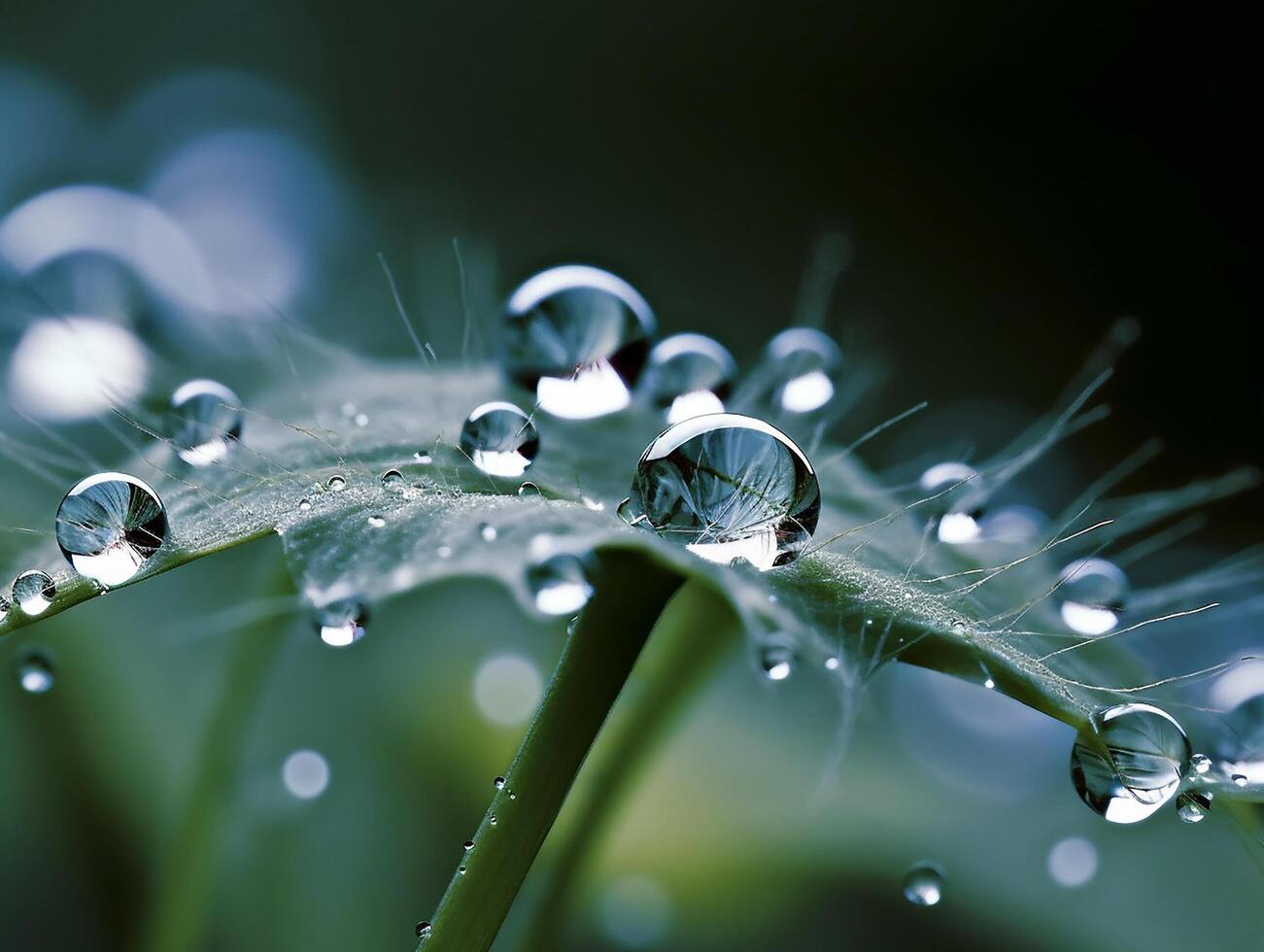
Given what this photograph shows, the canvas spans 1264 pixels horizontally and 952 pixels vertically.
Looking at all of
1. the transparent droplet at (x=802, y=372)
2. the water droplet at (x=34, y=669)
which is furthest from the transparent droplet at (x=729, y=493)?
the water droplet at (x=34, y=669)

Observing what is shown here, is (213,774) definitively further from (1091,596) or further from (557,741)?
(1091,596)

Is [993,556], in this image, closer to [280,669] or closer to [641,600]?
[641,600]

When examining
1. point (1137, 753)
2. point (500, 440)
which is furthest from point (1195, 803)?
point (500, 440)

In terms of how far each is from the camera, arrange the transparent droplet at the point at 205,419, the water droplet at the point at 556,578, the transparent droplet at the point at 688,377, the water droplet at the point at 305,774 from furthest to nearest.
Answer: the water droplet at the point at 305,774, the transparent droplet at the point at 688,377, the transparent droplet at the point at 205,419, the water droplet at the point at 556,578

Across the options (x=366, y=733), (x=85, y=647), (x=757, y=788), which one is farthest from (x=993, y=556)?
(x=85, y=647)

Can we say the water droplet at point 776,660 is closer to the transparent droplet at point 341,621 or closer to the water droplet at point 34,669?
the transparent droplet at point 341,621
